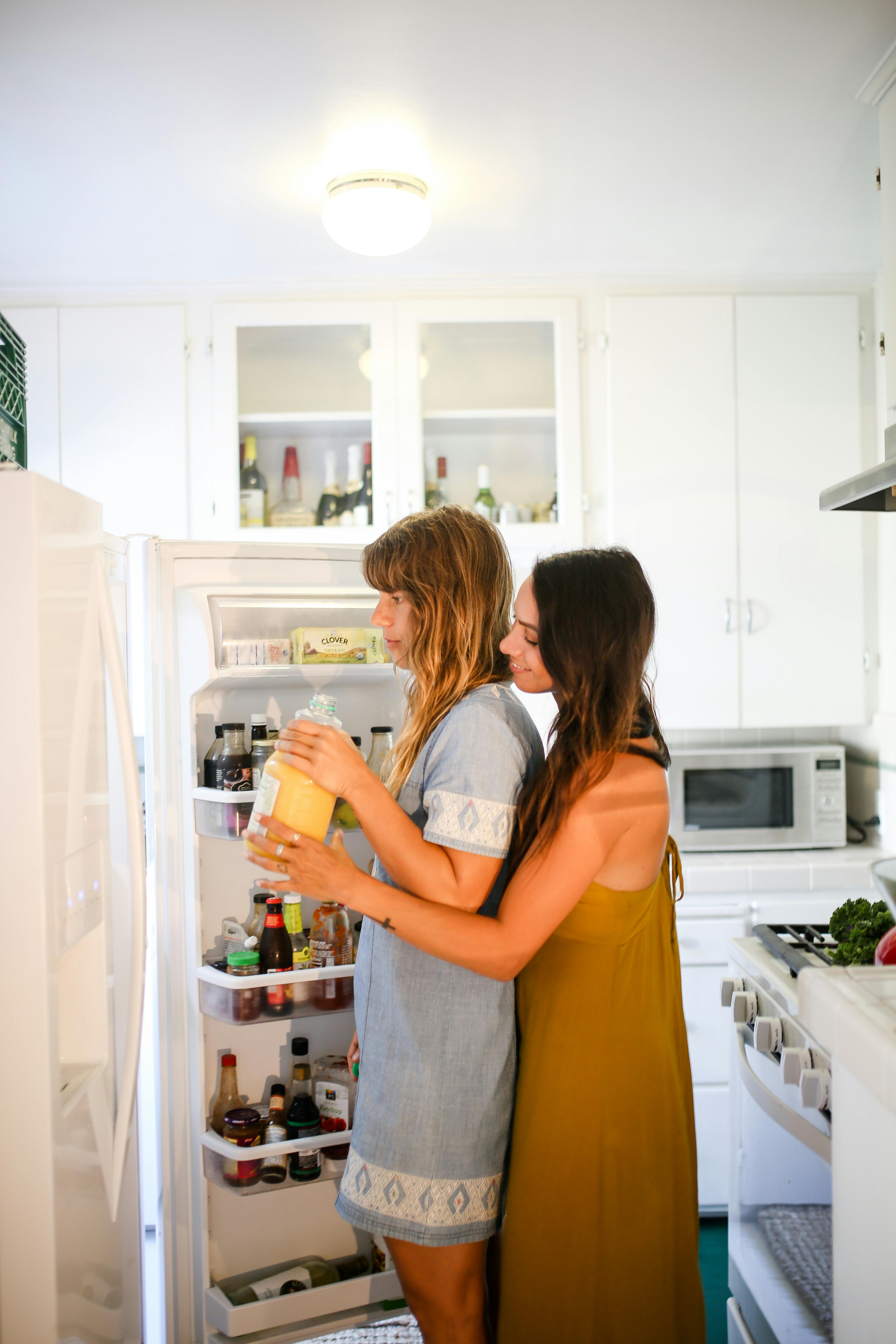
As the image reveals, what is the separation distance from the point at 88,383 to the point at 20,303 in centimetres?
28

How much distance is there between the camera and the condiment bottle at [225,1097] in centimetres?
173

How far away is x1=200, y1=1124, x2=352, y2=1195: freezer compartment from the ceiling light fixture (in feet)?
6.07

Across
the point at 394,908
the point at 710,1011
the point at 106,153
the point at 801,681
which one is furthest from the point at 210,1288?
the point at 106,153

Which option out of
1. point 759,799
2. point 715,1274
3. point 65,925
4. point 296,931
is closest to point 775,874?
point 759,799

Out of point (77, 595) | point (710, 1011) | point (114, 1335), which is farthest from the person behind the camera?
point (710, 1011)

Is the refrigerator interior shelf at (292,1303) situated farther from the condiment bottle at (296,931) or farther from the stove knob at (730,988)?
the stove knob at (730,988)

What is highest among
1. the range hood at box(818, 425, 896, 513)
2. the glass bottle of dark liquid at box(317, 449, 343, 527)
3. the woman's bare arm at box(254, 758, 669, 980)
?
the glass bottle of dark liquid at box(317, 449, 343, 527)

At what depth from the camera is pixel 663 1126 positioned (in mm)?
1146

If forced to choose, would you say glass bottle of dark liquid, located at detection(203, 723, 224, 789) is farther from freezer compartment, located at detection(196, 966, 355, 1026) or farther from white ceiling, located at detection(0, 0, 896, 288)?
white ceiling, located at detection(0, 0, 896, 288)

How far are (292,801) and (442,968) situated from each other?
288mm

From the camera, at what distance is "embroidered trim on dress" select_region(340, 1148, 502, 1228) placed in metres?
1.15

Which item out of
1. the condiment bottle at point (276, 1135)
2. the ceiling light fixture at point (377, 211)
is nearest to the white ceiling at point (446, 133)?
the ceiling light fixture at point (377, 211)

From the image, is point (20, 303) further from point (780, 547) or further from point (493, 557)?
point (780, 547)

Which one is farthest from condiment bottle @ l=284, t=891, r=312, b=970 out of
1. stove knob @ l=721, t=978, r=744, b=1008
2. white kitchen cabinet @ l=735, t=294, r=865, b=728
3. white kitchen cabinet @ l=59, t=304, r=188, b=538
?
white kitchen cabinet @ l=735, t=294, r=865, b=728
